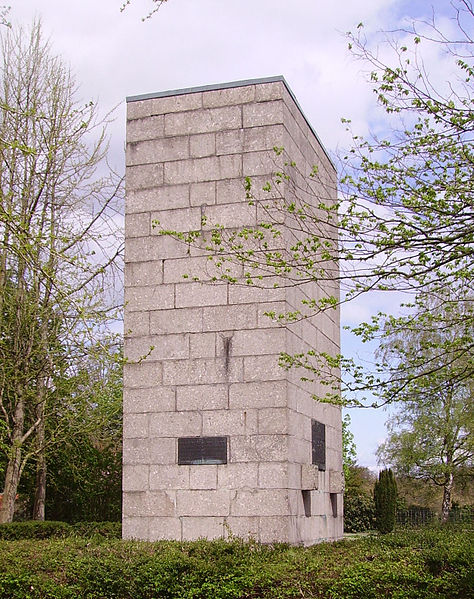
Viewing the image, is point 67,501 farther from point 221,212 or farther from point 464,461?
point 464,461

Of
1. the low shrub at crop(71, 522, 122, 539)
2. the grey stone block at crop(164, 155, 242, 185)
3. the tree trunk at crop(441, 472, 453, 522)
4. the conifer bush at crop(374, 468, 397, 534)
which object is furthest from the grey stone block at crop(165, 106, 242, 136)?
the tree trunk at crop(441, 472, 453, 522)

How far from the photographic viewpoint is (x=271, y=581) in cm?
615

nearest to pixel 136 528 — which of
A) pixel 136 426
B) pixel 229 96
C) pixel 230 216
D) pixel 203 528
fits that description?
pixel 203 528

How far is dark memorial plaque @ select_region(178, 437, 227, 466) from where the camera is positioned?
7980 millimetres

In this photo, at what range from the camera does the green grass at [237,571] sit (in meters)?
5.98

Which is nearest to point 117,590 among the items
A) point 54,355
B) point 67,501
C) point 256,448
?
point 256,448

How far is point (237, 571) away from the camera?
6.34m

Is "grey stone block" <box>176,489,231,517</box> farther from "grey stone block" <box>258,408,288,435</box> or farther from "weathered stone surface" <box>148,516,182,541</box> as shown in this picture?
"grey stone block" <box>258,408,288,435</box>

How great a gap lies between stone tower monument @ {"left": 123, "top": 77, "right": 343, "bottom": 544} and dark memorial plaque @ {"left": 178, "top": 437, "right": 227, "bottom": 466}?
10mm

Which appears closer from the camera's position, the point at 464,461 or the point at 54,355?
the point at 54,355

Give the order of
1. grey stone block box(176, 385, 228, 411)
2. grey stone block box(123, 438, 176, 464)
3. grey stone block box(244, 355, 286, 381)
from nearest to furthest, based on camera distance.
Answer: grey stone block box(244, 355, 286, 381)
grey stone block box(176, 385, 228, 411)
grey stone block box(123, 438, 176, 464)

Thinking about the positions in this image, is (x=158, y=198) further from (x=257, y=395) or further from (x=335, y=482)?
(x=335, y=482)

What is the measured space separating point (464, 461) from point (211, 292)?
70.7 feet

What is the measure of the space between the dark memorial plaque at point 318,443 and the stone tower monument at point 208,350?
3 centimetres
